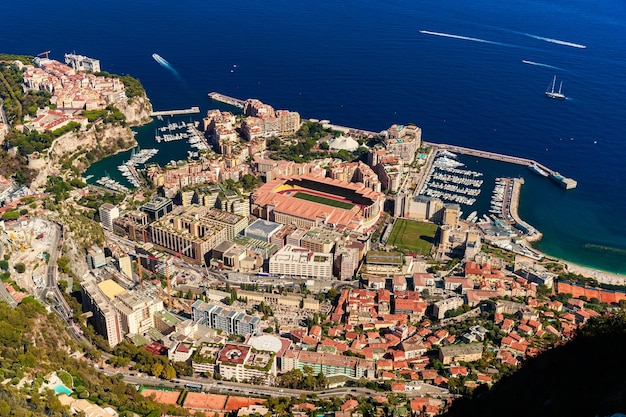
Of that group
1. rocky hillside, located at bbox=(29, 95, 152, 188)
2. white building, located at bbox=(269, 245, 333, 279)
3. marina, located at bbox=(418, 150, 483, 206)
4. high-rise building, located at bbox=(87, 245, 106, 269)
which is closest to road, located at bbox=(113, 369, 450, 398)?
high-rise building, located at bbox=(87, 245, 106, 269)

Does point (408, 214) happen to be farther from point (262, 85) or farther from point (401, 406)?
point (262, 85)

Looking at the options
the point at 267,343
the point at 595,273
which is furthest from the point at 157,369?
the point at 595,273

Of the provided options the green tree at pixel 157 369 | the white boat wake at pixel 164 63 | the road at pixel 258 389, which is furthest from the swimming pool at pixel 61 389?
the white boat wake at pixel 164 63

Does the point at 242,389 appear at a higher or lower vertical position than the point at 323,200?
lower

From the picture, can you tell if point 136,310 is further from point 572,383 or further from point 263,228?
point 572,383

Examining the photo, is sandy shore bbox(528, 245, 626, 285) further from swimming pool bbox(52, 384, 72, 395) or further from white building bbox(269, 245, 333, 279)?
swimming pool bbox(52, 384, 72, 395)

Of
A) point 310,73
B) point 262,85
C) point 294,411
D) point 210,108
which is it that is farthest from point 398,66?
point 294,411
